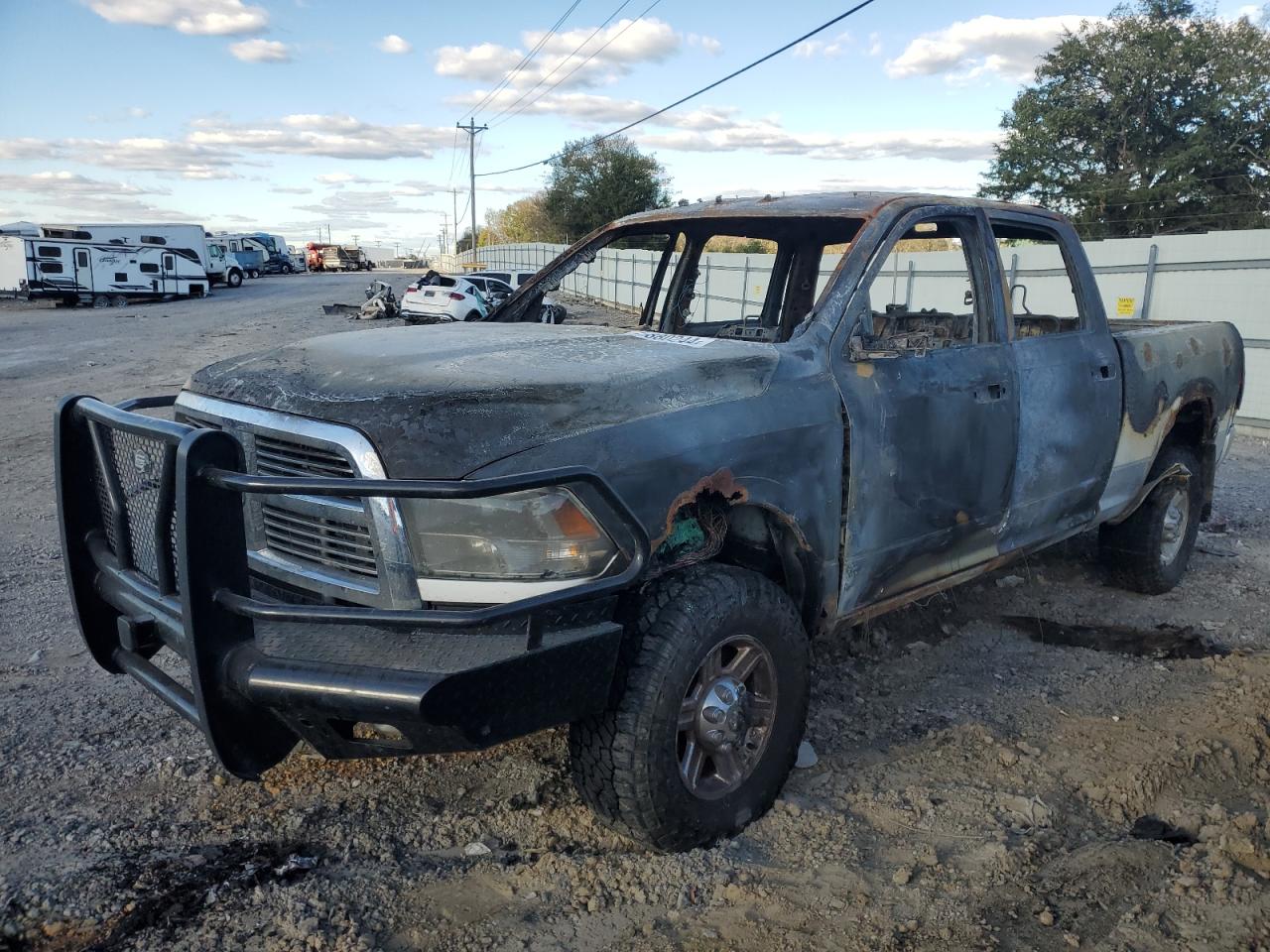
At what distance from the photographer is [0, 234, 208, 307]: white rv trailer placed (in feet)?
101

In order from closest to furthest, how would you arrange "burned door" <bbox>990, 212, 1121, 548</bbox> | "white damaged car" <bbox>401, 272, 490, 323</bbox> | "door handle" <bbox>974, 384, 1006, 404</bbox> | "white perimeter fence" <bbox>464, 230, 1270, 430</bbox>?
"door handle" <bbox>974, 384, 1006, 404</bbox> → "burned door" <bbox>990, 212, 1121, 548</bbox> → "white perimeter fence" <bbox>464, 230, 1270, 430</bbox> → "white damaged car" <bbox>401, 272, 490, 323</bbox>

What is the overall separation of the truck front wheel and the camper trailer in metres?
57.3

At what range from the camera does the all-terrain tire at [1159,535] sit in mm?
5258

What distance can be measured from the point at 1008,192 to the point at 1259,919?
120ft

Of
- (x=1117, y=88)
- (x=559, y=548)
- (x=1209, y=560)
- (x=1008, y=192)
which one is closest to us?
(x=559, y=548)

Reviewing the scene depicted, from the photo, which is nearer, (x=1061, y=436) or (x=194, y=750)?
(x=194, y=750)

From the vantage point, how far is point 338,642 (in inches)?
94.3

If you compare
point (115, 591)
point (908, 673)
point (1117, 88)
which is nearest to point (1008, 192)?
point (1117, 88)

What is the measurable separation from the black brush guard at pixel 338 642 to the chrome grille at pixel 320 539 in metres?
0.21

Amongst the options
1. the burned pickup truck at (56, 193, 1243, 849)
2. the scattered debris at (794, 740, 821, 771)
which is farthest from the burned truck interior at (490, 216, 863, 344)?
the scattered debris at (794, 740, 821, 771)

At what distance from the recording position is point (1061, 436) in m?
4.16

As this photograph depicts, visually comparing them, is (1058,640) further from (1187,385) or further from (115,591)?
(115,591)

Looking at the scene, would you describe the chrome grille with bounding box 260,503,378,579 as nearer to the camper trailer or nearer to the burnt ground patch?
the burnt ground patch

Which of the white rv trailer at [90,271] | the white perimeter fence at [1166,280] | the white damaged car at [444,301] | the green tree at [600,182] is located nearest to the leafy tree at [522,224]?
the green tree at [600,182]
